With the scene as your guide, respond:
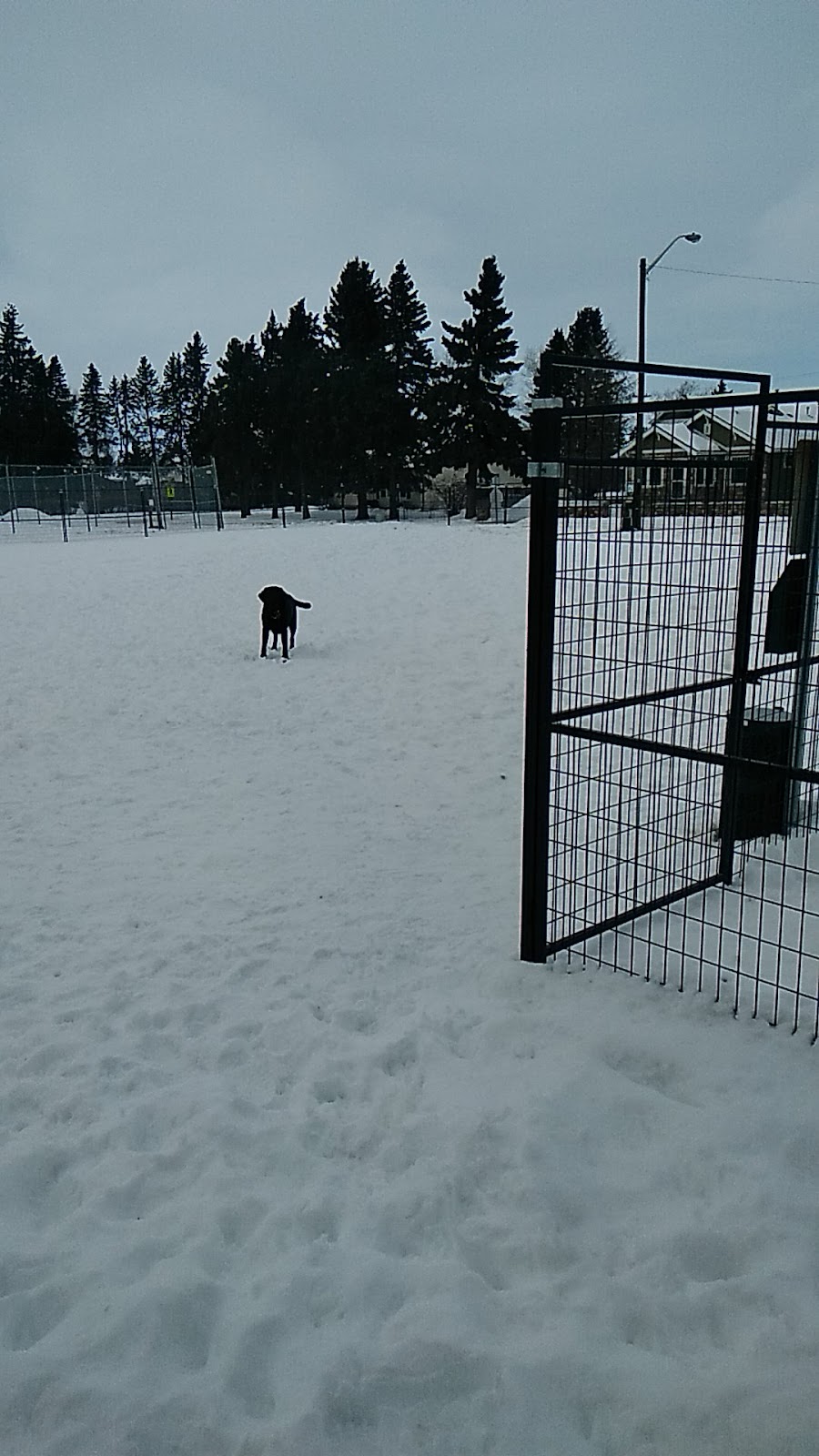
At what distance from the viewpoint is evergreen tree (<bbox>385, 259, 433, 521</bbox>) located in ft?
143

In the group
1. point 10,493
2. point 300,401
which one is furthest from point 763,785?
point 300,401

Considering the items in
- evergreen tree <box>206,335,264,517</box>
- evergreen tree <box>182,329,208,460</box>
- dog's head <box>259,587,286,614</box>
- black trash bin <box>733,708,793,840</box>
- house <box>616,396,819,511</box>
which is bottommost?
black trash bin <box>733,708,793,840</box>

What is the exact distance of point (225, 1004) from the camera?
3846 mm

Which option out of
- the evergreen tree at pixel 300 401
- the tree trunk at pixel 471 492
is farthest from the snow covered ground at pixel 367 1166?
the evergreen tree at pixel 300 401

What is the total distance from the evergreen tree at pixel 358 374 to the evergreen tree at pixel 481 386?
3.96m

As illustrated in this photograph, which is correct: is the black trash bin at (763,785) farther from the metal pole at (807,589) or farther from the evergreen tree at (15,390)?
the evergreen tree at (15,390)

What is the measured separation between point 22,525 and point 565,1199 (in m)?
34.0

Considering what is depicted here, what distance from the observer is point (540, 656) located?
3781mm

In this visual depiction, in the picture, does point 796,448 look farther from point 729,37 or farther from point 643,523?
point 729,37

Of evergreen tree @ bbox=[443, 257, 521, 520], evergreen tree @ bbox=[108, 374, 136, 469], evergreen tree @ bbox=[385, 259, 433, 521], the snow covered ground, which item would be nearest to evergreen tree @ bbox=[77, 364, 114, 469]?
evergreen tree @ bbox=[108, 374, 136, 469]

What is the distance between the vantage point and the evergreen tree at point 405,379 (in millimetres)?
43719

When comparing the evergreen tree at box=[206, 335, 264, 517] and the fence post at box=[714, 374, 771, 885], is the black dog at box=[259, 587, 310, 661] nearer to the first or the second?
the fence post at box=[714, 374, 771, 885]

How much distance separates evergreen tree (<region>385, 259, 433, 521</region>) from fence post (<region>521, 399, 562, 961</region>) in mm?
40312

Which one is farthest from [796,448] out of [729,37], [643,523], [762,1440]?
[729,37]
